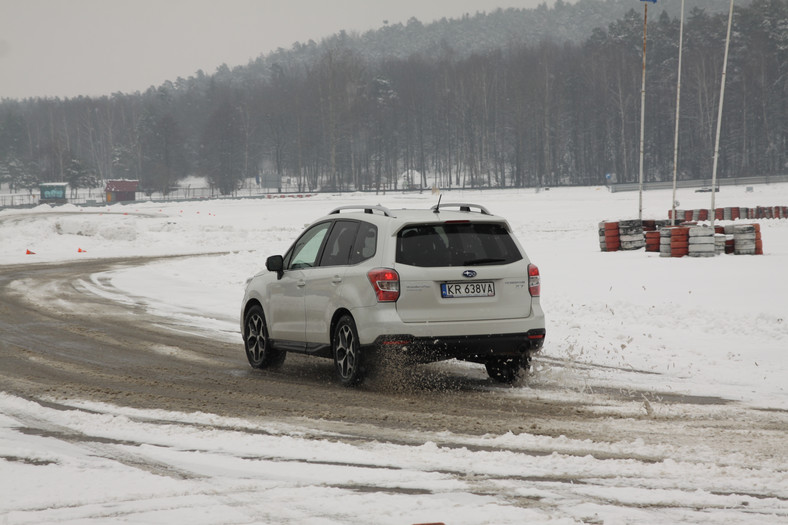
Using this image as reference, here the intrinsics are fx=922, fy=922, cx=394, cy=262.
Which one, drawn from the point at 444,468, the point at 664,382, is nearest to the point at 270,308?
the point at 664,382

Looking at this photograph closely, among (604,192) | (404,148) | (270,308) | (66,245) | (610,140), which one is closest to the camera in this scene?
(270,308)

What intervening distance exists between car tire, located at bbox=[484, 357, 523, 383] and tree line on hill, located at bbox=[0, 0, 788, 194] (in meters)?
90.8

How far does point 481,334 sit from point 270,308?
9.12ft

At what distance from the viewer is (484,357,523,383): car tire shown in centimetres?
903

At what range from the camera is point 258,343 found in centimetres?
1032

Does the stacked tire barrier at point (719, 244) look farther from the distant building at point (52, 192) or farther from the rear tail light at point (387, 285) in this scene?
the distant building at point (52, 192)

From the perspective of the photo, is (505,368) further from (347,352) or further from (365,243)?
(365,243)

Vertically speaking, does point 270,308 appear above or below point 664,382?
above

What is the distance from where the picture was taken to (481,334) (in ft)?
27.4

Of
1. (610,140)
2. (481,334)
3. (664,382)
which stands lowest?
(664,382)

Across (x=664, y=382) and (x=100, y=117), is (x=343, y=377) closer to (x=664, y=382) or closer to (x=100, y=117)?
(x=664, y=382)

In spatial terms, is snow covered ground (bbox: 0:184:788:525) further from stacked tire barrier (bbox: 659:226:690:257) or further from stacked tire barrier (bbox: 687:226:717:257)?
stacked tire barrier (bbox: 659:226:690:257)

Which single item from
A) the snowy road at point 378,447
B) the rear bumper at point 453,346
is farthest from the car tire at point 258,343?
the rear bumper at point 453,346

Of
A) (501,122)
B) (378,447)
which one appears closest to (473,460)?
(378,447)
